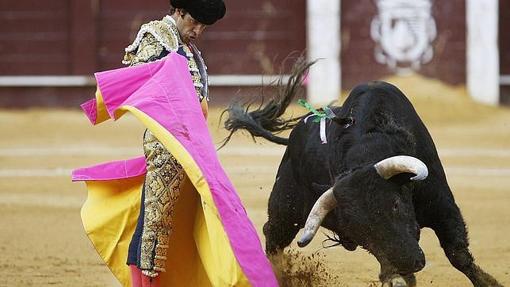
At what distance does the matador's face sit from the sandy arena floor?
1204mm

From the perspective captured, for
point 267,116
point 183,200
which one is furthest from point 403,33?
point 183,200

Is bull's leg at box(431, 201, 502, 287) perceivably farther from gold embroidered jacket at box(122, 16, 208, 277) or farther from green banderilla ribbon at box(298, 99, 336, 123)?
gold embroidered jacket at box(122, 16, 208, 277)

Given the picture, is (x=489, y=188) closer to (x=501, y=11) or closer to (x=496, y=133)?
(x=496, y=133)

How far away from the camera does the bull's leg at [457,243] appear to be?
355cm

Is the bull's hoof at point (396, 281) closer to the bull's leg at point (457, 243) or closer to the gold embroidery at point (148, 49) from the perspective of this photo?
the bull's leg at point (457, 243)

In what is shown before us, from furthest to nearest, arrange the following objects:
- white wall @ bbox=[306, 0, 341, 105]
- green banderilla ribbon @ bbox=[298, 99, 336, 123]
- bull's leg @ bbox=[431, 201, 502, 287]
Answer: white wall @ bbox=[306, 0, 341, 105] < green banderilla ribbon @ bbox=[298, 99, 336, 123] < bull's leg @ bbox=[431, 201, 502, 287]

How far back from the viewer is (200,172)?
10.6 ft

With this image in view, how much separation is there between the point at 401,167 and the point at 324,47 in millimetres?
8438

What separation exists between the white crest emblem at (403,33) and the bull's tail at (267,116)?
7.04 metres

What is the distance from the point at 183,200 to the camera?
3.43m

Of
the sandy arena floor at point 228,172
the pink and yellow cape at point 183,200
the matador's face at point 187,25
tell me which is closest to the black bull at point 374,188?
the pink and yellow cape at point 183,200

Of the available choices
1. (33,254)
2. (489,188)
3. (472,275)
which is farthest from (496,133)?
(472,275)

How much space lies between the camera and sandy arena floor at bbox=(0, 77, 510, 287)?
466 centimetres

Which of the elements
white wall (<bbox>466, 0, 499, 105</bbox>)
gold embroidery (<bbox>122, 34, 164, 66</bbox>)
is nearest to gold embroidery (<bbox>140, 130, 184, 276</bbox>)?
gold embroidery (<bbox>122, 34, 164, 66</bbox>)
